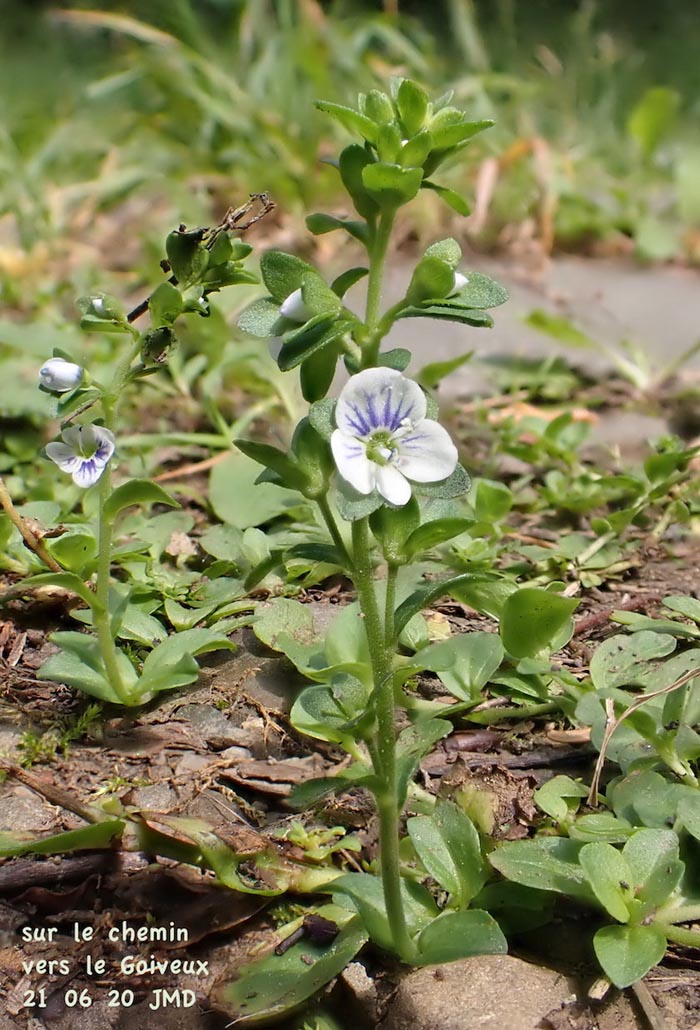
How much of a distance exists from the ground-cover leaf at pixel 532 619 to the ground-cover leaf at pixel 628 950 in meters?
0.41

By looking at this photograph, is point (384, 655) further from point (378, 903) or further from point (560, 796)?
point (560, 796)

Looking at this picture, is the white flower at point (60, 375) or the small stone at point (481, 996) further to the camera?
the white flower at point (60, 375)

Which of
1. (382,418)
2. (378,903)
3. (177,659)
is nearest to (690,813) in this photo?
(378,903)

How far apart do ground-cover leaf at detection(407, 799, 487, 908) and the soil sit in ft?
0.32

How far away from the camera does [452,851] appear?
129 centimetres

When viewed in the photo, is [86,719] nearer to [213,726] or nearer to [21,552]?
[213,726]

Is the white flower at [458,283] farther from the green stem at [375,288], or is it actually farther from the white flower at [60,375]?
the white flower at [60,375]

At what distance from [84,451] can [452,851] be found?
0.72 meters

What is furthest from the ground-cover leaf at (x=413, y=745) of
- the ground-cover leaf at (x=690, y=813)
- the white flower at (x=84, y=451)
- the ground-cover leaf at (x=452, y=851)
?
the white flower at (x=84, y=451)

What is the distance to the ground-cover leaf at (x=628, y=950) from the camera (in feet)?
3.76

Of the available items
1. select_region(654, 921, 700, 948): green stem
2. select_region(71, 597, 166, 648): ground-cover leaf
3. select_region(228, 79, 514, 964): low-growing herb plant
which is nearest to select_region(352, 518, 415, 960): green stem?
select_region(228, 79, 514, 964): low-growing herb plant

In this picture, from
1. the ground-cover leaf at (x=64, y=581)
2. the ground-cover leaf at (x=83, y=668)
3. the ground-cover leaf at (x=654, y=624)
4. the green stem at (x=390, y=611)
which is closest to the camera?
the green stem at (x=390, y=611)

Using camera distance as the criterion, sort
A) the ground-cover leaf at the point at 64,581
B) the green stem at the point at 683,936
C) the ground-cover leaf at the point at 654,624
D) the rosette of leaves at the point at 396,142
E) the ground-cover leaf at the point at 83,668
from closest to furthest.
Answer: the rosette of leaves at the point at 396,142 → the green stem at the point at 683,936 → the ground-cover leaf at the point at 64,581 → the ground-cover leaf at the point at 83,668 → the ground-cover leaf at the point at 654,624

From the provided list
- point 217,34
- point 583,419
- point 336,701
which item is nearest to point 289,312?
point 336,701
